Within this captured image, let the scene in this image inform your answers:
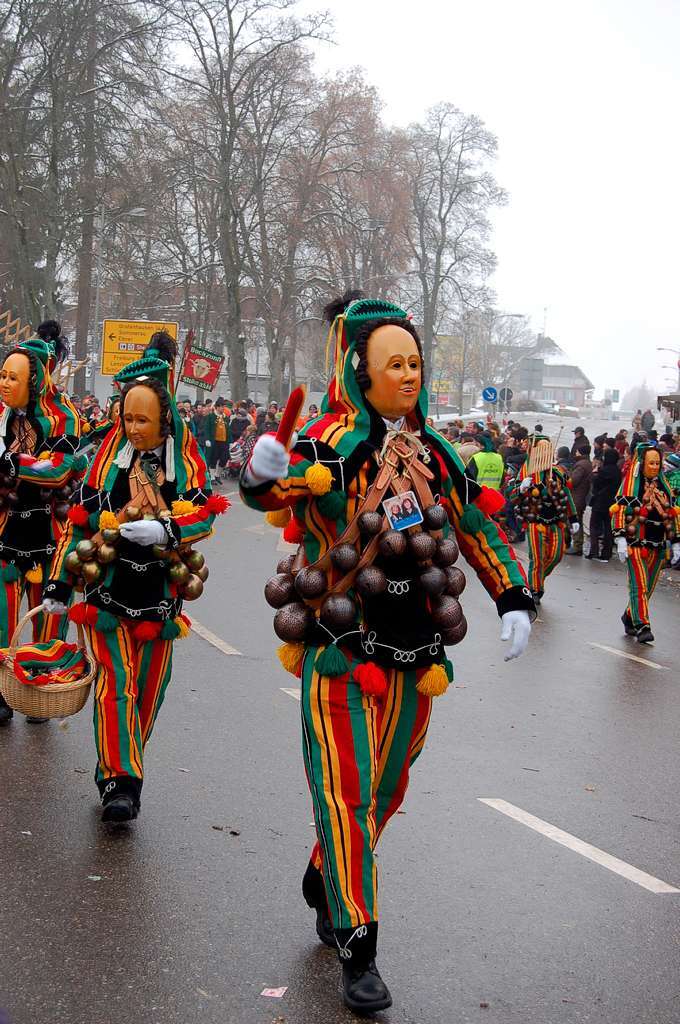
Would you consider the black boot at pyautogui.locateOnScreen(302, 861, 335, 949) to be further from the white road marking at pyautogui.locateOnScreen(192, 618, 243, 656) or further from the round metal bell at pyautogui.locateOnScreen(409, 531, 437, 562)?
the white road marking at pyautogui.locateOnScreen(192, 618, 243, 656)

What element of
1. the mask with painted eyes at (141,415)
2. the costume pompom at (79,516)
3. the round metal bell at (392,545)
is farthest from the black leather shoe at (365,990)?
the mask with painted eyes at (141,415)

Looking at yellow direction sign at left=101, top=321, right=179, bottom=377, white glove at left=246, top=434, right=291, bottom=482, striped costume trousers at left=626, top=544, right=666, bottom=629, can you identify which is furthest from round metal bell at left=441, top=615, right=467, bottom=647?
yellow direction sign at left=101, top=321, right=179, bottom=377

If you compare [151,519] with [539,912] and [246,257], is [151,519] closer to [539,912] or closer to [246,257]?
[539,912]

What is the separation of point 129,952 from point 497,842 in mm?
2012

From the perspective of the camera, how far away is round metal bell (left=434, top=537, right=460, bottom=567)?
13.9 feet

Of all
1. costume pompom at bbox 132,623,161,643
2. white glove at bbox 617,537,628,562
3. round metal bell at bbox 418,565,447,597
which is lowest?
white glove at bbox 617,537,628,562

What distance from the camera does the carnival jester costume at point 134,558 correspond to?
18.2 feet

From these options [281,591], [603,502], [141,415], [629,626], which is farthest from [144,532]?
[603,502]

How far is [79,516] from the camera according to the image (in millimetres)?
5719

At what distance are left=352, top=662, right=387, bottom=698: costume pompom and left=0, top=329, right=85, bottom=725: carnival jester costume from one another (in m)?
3.66

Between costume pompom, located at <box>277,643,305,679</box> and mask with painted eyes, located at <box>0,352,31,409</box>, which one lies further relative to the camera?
mask with painted eyes, located at <box>0,352,31,409</box>

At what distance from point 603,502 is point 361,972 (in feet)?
55.5

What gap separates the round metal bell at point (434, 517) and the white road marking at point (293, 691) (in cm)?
425

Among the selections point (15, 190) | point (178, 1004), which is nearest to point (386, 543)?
point (178, 1004)
